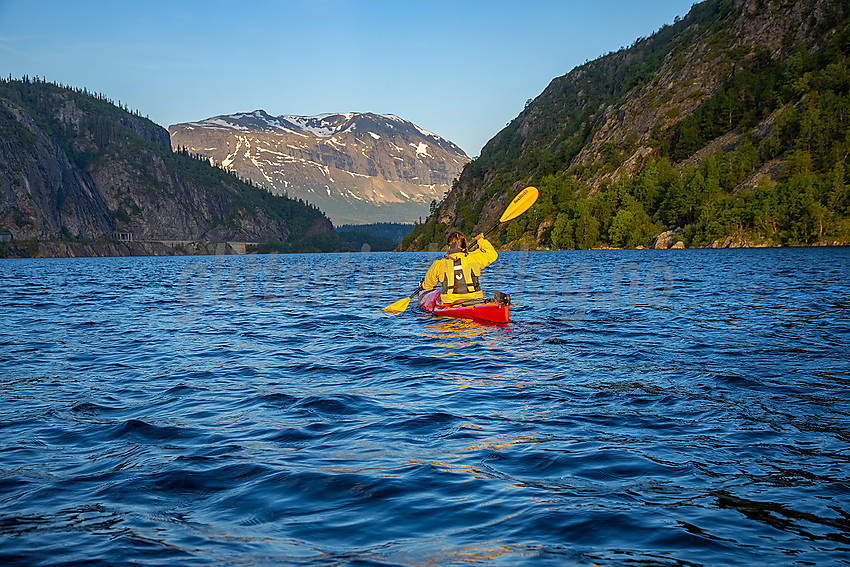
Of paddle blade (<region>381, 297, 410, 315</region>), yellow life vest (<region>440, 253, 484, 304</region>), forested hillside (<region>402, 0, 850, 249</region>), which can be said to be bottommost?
paddle blade (<region>381, 297, 410, 315</region>)

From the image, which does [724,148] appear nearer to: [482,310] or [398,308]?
[398,308]

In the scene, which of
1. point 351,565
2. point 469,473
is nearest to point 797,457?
point 469,473

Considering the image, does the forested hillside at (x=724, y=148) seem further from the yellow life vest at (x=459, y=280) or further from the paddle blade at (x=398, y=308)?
the yellow life vest at (x=459, y=280)

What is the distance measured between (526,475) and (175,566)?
12.4 feet

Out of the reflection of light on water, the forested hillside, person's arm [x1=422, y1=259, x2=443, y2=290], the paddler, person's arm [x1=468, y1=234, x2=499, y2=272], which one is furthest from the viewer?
the forested hillside

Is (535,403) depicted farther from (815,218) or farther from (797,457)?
(815,218)

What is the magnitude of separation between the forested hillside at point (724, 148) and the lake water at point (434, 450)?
101 metres

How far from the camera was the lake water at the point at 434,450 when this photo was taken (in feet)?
Result: 18.0

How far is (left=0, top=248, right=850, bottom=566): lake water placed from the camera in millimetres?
5500

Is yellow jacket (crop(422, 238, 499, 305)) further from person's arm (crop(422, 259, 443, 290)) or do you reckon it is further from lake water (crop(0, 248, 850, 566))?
lake water (crop(0, 248, 850, 566))

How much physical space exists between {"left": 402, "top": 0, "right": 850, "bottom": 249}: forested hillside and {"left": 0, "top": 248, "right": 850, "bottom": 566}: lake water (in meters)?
101

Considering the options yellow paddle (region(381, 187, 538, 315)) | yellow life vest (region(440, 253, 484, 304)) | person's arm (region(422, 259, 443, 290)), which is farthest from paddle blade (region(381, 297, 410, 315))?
yellow life vest (region(440, 253, 484, 304))

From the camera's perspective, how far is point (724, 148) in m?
141

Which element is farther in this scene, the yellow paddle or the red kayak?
the yellow paddle
